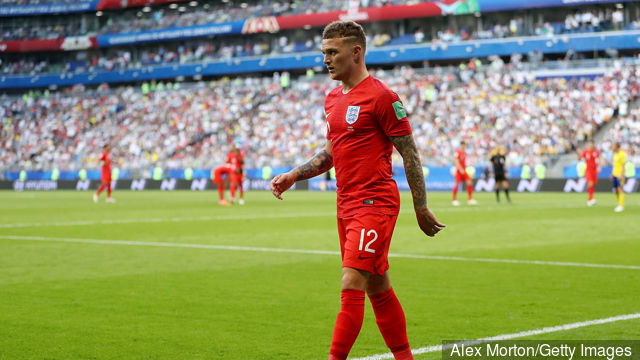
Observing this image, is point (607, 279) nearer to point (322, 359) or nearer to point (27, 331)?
point (322, 359)

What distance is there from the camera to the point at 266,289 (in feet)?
34.3

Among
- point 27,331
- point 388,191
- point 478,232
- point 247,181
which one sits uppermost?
point 388,191

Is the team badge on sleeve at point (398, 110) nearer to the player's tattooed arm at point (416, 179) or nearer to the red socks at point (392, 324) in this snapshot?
the player's tattooed arm at point (416, 179)

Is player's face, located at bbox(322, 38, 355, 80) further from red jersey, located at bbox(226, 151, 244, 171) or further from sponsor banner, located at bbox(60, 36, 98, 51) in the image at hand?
sponsor banner, located at bbox(60, 36, 98, 51)

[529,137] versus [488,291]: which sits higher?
[488,291]

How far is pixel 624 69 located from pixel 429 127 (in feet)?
36.0

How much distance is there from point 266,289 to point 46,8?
78.1 m

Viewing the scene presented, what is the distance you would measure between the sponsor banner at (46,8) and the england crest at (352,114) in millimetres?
79751

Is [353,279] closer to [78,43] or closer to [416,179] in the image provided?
[416,179]

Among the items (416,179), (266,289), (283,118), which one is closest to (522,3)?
(283,118)

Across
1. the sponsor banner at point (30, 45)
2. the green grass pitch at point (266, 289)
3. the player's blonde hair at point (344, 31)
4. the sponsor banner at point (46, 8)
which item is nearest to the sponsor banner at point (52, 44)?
the sponsor banner at point (30, 45)

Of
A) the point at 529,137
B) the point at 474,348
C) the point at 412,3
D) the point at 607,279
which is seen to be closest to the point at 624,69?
the point at 529,137

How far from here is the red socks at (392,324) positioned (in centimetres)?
543

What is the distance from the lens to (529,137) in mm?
46625
